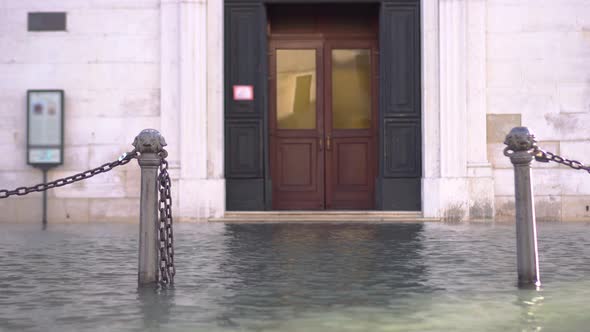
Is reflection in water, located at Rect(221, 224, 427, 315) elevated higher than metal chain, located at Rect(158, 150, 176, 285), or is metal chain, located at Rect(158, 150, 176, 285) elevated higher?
metal chain, located at Rect(158, 150, 176, 285)

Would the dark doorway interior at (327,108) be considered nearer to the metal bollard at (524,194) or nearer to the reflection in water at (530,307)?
the metal bollard at (524,194)

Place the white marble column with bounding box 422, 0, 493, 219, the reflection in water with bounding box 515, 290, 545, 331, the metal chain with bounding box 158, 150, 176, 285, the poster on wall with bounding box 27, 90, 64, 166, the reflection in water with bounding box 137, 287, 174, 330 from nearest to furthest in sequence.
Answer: the reflection in water with bounding box 515, 290, 545, 331 < the reflection in water with bounding box 137, 287, 174, 330 < the metal chain with bounding box 158, 150, 176, 285 < the white marble column with bounding box 422, 0, 493, 219 < the poster on wall with bounding box 27, 90, 64, 166

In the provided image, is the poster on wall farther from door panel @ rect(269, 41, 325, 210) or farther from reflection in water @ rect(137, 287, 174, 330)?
reflection in water @ rect(137, 287, 174, 330)

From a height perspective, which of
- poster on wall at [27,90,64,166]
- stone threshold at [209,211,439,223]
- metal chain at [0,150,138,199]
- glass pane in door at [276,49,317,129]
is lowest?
stone threshold at [209,211,439,223]

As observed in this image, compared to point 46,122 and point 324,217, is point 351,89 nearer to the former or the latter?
point 324,217

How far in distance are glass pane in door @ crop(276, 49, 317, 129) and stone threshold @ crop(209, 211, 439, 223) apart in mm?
2399

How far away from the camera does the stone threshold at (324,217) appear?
639 inches

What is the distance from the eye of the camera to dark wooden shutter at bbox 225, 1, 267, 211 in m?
17.4

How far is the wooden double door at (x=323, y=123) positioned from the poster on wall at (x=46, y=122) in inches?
150

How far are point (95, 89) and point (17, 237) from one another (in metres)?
4.54

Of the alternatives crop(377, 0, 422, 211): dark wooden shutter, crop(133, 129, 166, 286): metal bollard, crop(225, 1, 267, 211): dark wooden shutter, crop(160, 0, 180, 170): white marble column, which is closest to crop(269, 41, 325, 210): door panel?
crop(225, 1, 267, 211): dark wooden shutter

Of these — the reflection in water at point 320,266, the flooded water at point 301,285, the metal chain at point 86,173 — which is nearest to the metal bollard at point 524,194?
the flooded water at point 301,285

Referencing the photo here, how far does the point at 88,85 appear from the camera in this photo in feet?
56.2

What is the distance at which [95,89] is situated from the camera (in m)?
17.1
